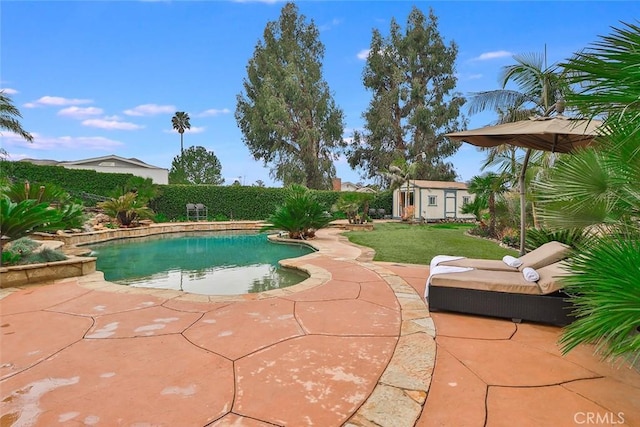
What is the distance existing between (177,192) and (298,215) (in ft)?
35.3

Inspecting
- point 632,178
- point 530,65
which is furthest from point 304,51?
point 632,178

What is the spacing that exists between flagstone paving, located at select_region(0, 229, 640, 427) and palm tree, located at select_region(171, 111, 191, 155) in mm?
43010

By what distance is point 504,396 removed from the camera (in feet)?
6.59

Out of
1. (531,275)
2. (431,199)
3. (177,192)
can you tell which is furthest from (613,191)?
(431,199)

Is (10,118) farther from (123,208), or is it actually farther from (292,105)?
(292,105)

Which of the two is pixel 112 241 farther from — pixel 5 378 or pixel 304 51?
pixel 304 51

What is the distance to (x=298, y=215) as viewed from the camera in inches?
408

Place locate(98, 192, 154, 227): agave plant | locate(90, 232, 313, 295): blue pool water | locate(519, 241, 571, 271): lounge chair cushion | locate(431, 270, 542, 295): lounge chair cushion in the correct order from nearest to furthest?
locate(431, 270, 542, 295): lounge chair cushion
locate(519, 241, 571, 271): lounge chair cushion
locate(90, 232, 313, 295): blue pool water
locate(98, 192, 154, 227): agave plant

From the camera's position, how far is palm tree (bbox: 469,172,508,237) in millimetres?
11109

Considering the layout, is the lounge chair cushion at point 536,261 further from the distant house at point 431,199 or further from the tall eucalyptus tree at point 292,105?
the tall eucalyptus tree at point 292,105

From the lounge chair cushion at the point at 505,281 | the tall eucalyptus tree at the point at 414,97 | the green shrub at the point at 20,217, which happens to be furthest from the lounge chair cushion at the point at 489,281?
the tall eucalyptus tree at the point at 414,97

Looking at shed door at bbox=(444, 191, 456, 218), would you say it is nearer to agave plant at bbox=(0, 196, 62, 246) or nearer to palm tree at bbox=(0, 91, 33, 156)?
agave plant at bbox=(0, 196, 62, 246)

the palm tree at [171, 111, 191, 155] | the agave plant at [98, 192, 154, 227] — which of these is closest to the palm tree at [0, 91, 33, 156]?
the agave plant at [98, 192, 154, 227]

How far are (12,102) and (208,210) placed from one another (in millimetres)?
10083
